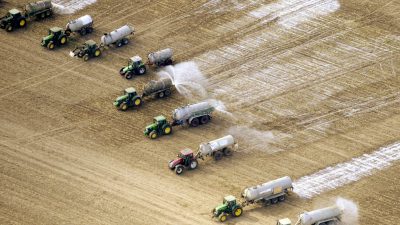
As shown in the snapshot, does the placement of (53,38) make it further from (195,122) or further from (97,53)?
(195,122)

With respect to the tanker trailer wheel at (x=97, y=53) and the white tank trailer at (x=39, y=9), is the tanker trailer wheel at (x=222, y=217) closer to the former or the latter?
the tanker trailer wheel at (x=97, y=53)

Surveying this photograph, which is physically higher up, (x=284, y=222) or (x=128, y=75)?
(x=128, y=75)

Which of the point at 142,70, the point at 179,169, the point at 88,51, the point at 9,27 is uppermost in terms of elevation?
the point at 9,27

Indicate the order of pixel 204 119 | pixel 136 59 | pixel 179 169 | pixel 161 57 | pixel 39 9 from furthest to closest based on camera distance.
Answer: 1. pixel 39 9
2. pixel 161 57
3. pixel 136 59
4. pixel 204 119
5. pixel 179 169

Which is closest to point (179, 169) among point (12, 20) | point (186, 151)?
point (186, 151)

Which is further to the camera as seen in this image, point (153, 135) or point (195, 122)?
point (195, 122)

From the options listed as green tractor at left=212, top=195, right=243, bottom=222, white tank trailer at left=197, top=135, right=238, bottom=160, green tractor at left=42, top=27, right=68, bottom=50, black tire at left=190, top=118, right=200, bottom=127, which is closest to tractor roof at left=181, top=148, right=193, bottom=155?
white tank trailer at left=197, top=135, right=238, bottom=160
